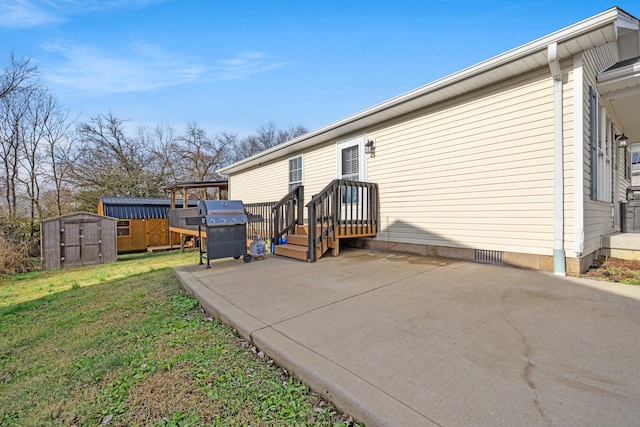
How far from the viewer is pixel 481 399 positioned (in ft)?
4.64

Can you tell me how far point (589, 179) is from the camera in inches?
160

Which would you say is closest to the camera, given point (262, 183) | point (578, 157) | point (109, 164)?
point (578, 157)

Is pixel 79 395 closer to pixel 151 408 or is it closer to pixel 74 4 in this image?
pixel 151 408

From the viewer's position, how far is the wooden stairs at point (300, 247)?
5.39 meters

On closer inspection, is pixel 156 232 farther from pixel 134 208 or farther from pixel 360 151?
pixel 360 151

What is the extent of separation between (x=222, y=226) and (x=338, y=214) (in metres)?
2.25

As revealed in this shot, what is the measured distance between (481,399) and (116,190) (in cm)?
2143

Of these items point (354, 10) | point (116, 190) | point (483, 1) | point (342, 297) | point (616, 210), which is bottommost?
point (342, 297)

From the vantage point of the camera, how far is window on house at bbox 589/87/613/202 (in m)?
4.13

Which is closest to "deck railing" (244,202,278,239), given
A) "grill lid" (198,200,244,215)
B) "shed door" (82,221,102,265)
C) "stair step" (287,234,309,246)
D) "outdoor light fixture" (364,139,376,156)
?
"stair step" (287,234,309,246)

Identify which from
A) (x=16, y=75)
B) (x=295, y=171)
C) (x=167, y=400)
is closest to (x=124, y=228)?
(x=16, y=75)

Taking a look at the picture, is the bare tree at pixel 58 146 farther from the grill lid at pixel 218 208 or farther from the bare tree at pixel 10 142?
the grill lid at pixel 218 208

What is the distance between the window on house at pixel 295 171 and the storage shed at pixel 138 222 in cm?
775

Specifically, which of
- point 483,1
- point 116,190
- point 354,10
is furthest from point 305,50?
point 116,190
